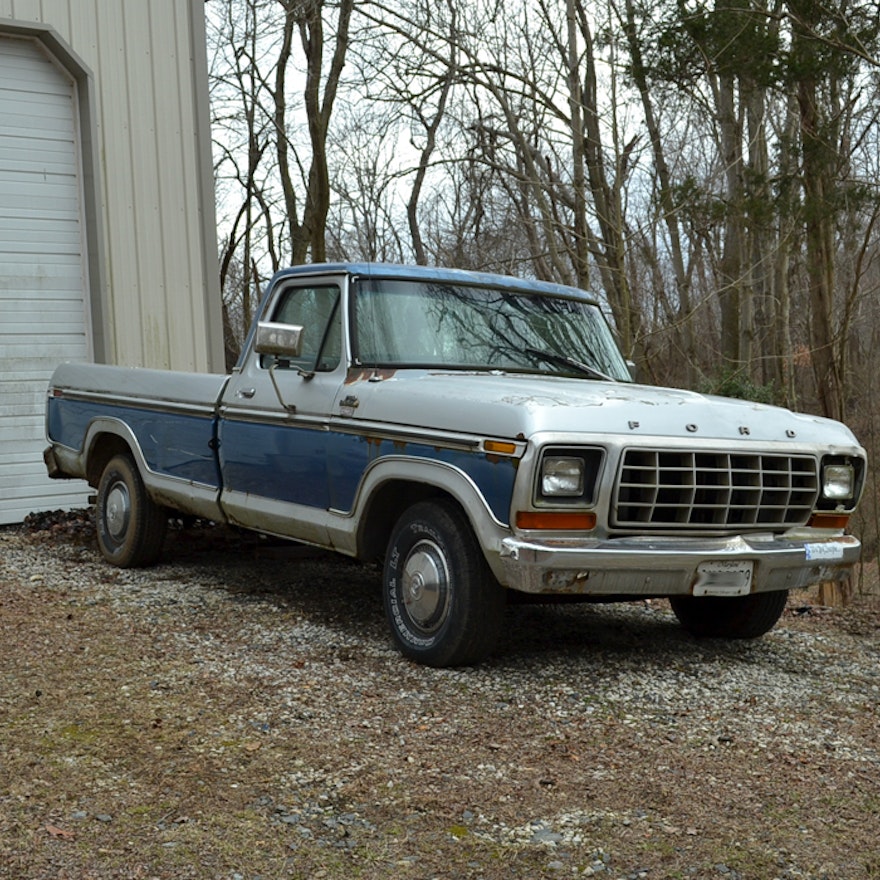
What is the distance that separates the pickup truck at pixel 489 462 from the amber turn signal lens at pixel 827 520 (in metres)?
0.01

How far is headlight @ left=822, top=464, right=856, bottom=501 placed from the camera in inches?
241

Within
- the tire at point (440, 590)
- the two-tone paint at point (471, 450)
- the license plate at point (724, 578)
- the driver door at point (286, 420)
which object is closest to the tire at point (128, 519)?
the two-tone paint at point (471, 450)

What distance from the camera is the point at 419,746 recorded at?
4.79 m

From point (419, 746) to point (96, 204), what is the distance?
819 centimetres

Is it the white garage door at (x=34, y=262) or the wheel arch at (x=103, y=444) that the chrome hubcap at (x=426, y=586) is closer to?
the wheel arch at (x=103, y=444)

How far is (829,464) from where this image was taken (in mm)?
6121

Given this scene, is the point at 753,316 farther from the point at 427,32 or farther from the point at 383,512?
the point at 383,512

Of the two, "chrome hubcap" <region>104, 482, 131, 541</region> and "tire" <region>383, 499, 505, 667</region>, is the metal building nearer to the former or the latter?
"chrome hubcap" <region>104, 482, 131, 541</region>

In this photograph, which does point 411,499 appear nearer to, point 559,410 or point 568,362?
point 559,410

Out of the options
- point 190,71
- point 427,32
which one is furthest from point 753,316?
point 190,71

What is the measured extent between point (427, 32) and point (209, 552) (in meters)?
12.5

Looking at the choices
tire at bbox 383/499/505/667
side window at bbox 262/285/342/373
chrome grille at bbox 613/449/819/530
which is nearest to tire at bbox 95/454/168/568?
side window at bbox 262/285/342/373

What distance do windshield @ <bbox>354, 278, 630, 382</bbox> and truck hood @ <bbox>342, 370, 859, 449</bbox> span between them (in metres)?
0.20

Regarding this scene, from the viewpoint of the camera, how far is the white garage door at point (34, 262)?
11.1m
